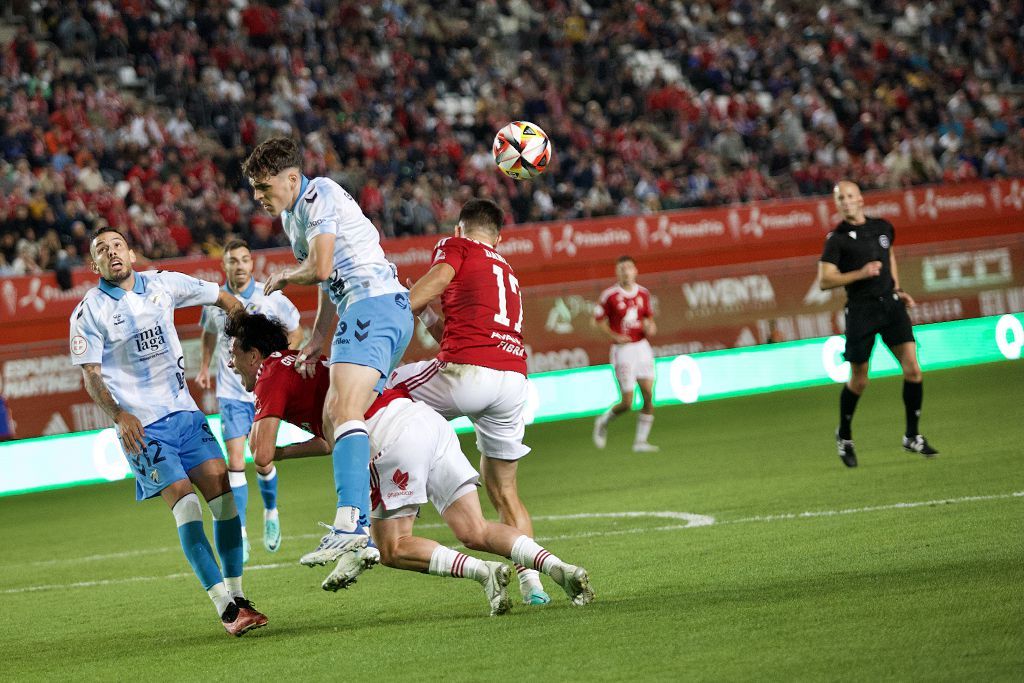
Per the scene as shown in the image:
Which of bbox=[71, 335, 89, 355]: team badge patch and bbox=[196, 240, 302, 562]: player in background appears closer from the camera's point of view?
bbox=[71, 335, 89, 355]: team badge patch

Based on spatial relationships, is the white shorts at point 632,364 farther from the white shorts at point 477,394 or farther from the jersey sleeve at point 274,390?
the jersey sleeve at point 274,390

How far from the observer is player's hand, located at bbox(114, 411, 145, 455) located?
736 cm

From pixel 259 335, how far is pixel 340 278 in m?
0.66

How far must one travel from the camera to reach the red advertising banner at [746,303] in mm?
21328

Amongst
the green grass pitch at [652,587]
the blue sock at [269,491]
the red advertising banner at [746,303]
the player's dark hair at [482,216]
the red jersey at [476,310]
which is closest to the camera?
the green grass pitch at [652,587]

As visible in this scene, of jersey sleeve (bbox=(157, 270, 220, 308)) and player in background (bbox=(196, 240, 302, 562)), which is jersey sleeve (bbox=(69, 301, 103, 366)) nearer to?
jersey sleeve (bbox=(157, 270, 220, 308))

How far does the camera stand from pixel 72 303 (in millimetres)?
20234

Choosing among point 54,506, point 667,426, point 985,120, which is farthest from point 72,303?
point 985,120

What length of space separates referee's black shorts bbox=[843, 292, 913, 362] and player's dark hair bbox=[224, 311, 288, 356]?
20.6 feet

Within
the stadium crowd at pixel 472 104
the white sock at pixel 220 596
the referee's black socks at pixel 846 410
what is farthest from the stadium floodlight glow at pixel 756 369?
the white sock at pixel 220 596

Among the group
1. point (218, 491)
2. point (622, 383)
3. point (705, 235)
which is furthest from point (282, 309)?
point (705, 235)

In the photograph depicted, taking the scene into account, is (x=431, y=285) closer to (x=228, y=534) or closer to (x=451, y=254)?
(x=451, y=254)

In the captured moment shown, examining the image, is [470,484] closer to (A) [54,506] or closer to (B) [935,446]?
(B) [935,446]

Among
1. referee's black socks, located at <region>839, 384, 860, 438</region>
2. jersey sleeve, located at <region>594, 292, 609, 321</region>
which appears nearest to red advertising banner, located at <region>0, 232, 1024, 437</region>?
jersey sleeve, located at <region>594, 292, 609, 321</region>
